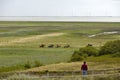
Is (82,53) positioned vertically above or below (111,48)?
below

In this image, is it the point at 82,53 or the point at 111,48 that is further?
the point at 82,53

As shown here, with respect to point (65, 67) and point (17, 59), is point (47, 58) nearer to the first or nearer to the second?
point (17, 59)

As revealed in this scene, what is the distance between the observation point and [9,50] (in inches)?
2625

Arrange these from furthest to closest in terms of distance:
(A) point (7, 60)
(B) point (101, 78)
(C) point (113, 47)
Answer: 1. (A) point (7, 60)
2. (C) point (113, 47)
3. (B) point (101, 78)

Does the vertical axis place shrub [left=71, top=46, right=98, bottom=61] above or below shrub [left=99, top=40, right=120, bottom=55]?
below

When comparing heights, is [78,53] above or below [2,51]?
above

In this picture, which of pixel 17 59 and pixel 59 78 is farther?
pixel 17 59

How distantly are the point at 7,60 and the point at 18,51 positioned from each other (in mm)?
11616

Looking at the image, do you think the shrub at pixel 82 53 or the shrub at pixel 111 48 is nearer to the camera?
the shrub at pixel 111 48

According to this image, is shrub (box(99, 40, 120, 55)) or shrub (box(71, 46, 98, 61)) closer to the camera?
shrub (box(99, 40, 120, 55))

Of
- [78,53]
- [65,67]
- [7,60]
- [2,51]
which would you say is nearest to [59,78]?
[65,67]

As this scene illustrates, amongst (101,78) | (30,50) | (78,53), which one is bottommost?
(30,50)

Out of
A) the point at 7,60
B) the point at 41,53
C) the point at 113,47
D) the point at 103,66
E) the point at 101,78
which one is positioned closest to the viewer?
the point at 101,78

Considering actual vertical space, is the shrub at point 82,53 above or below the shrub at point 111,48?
below
